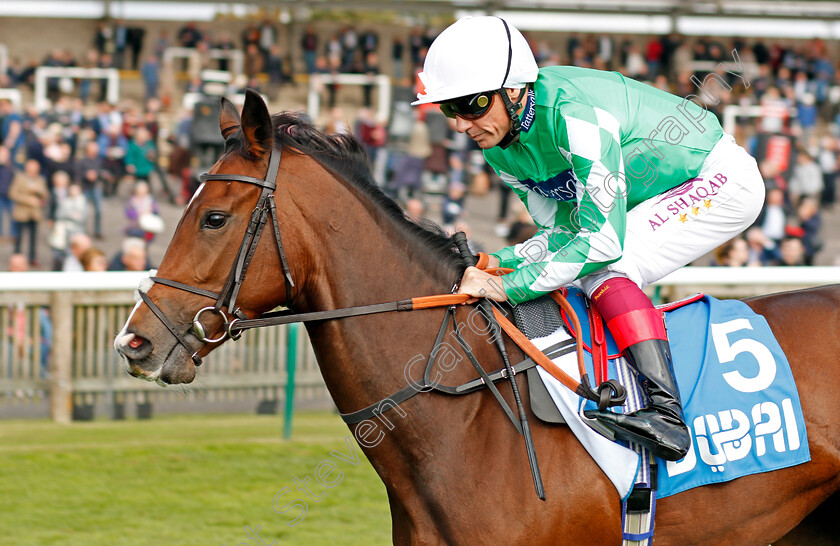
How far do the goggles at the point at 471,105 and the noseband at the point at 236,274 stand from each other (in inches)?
21.3

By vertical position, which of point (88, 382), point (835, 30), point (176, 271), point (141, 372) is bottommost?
point (88, 382)

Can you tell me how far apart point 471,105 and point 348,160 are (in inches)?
16.2

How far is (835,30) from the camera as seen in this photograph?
72.0 feet

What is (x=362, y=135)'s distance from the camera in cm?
1252

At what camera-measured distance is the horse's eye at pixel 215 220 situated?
7.97 ft

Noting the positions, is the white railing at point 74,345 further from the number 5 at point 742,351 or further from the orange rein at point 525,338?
the number 5 at point 742,351

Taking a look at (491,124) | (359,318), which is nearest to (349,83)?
(491,124)

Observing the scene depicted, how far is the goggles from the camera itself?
2.55m

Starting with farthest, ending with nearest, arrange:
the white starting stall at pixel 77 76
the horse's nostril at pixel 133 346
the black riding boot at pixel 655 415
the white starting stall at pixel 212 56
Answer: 1. the white starting stall at pixel 212 56
2. the white starting stall at pixel 77 76
3. the black riding boot at pixel 655 415
4. the horse's nostril at pixel 133 346

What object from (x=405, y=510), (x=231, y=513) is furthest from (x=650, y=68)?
(x=405, y=510)

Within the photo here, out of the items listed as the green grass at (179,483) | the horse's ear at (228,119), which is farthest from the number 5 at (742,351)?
the green grass at (179,483)

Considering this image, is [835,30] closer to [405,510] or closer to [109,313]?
[109,313]

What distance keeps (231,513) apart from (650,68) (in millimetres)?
16518

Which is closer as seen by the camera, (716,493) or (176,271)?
(176,271)
